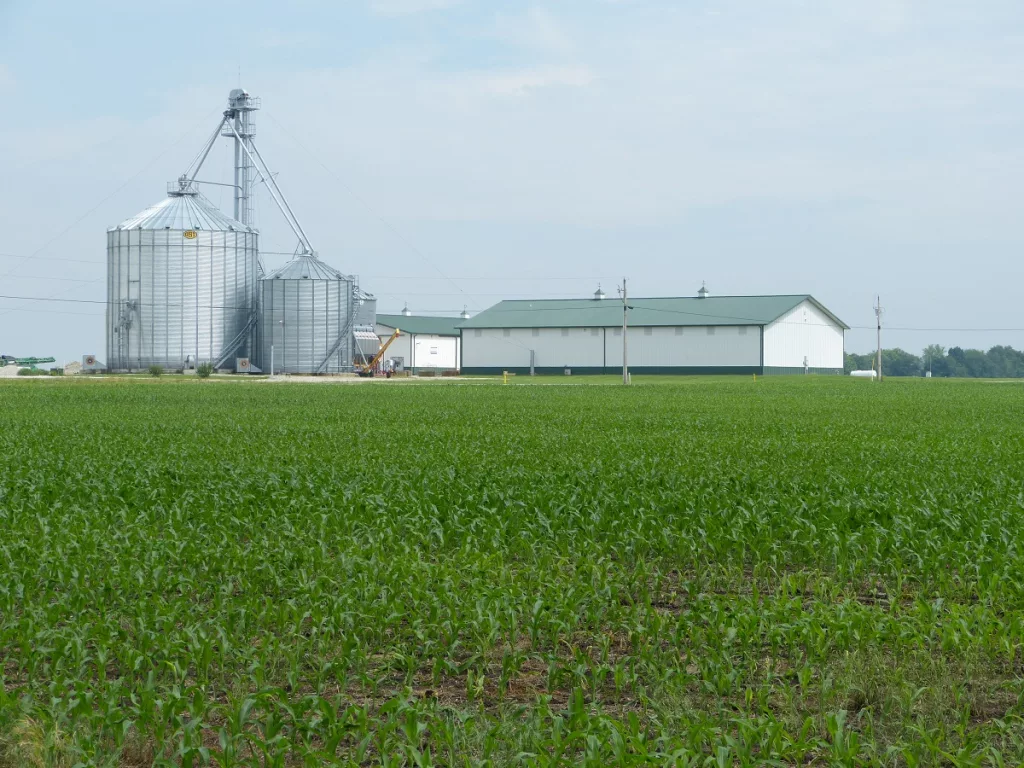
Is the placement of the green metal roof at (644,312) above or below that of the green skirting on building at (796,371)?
above

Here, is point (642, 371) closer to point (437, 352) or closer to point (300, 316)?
point (437, 352)

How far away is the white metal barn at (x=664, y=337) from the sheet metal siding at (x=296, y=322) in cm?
2330

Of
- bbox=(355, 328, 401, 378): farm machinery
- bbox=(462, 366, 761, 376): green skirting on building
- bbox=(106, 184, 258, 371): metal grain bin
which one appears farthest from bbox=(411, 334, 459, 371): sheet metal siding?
bbox=(106, 184, 258, 371): metal grain bin

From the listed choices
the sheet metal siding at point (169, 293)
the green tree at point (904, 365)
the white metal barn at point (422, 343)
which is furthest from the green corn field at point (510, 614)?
the green tree at point (904, 365)

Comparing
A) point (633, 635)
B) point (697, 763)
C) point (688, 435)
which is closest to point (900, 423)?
point (688, 435)

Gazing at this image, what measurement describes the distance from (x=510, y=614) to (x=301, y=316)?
81.6 meters

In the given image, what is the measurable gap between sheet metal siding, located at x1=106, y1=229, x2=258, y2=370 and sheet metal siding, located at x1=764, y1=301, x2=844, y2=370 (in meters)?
44.7

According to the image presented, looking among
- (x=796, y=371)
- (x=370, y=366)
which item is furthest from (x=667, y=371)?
(x=370, y=366)

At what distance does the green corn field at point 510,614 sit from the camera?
18.1ft

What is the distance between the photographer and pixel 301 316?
8725 cm

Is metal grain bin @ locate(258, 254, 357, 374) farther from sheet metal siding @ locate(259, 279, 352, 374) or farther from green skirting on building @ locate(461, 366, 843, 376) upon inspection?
green skirting on building @ locate(461, 366, 843, 376)

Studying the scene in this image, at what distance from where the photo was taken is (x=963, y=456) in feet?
64.9

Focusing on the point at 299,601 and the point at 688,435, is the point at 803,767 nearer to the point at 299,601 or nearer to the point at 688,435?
the point at 299,601

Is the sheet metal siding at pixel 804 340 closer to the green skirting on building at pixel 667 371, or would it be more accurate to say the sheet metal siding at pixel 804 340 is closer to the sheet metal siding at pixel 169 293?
the green skirting on building at pixel 667 371
